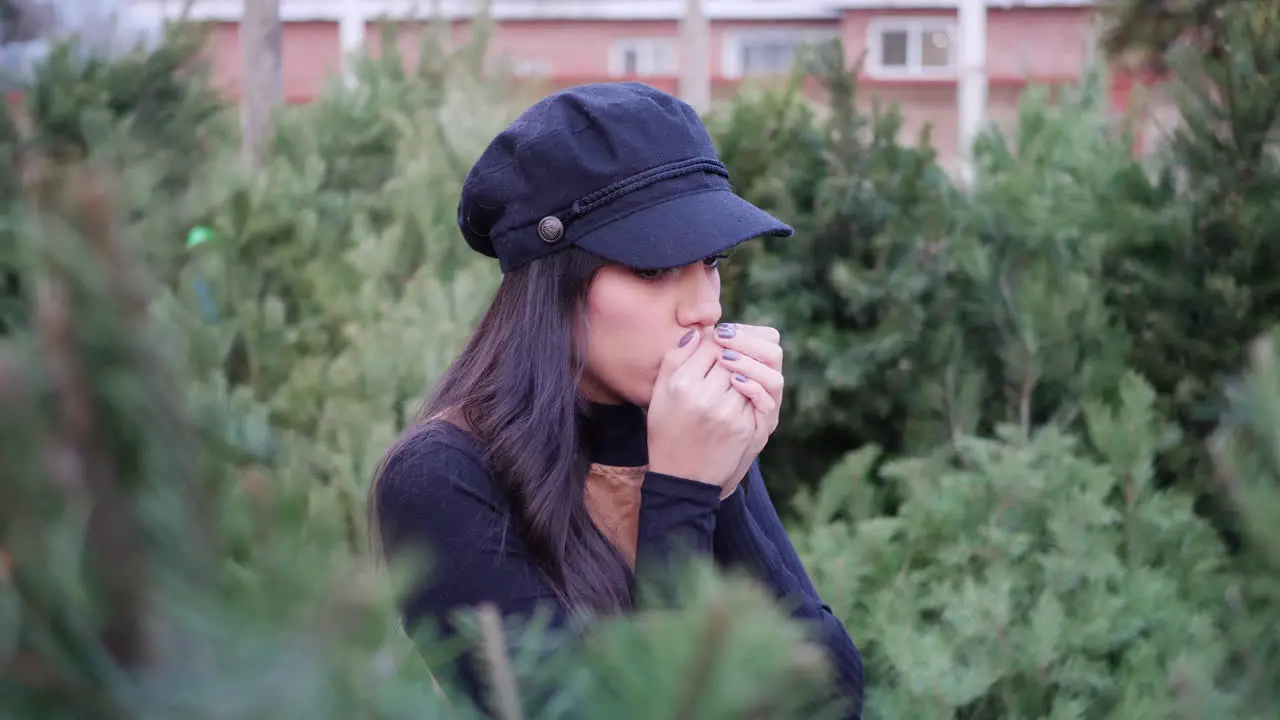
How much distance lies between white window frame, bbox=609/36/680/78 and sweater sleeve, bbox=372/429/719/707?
29828 millimetres

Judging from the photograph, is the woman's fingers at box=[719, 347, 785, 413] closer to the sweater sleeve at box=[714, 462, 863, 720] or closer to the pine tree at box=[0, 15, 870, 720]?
the sweater sleeve at box=[714, 462, 863, 720]

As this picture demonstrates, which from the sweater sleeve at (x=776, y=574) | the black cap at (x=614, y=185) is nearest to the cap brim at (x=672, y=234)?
the black cap at (x=614, y=185)

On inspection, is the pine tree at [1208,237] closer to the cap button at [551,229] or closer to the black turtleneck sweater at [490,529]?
the black turtleneck sweater at [490,529]

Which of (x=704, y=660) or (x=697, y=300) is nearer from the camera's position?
(x=704, y=660)

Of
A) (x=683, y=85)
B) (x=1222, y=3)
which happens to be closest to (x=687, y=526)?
(x=1222, y=3)

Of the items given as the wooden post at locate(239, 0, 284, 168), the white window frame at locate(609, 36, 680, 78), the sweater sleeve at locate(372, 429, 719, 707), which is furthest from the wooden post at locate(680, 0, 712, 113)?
the white window frame at locate(609, 36, 680, 78)

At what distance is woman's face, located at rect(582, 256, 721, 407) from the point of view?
6.14 feet

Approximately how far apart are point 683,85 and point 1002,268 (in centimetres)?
971

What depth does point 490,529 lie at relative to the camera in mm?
1770

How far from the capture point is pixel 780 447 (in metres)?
4.09

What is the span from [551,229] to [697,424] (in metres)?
0.38

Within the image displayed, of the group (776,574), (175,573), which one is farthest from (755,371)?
(175,573)

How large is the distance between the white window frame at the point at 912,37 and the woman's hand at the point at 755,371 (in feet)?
93.6

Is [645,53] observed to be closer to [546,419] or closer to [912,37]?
[912,37]
